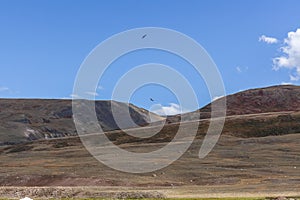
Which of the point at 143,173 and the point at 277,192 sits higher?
the point at 277,192

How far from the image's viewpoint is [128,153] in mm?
103500

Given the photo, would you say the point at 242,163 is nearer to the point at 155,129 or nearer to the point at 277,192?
the point at 277,192

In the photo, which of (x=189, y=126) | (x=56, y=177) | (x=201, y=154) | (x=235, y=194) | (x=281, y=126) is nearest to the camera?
(x=235, y=194)

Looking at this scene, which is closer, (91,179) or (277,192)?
(277,192)

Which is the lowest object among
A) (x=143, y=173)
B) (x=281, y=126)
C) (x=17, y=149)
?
(x=17, y=149)

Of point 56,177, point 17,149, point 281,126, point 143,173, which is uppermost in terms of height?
point 281,126

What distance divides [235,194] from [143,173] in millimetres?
26824

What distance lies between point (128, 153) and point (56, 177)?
3441 centimetres

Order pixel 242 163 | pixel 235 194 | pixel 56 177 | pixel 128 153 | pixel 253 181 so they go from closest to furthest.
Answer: pixel 235 194
pixel 253 181
pixel 56 177
pixel 242 163
pixel 128 153

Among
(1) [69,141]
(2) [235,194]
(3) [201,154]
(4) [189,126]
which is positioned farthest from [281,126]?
(2) [235,194]

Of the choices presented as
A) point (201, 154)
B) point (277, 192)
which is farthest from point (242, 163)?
point (277, 192)

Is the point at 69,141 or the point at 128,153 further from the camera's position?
the point at 69,141

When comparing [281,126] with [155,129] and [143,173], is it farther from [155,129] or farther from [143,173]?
[143,173]

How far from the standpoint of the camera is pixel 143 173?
240 feet
